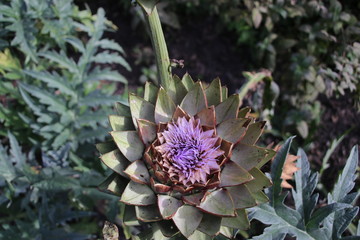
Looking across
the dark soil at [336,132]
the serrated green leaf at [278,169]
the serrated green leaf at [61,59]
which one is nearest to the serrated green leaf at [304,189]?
the serrated green leaf at [278,169]

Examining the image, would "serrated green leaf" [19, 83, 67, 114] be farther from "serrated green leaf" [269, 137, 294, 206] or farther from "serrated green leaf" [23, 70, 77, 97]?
"serrated green leaf" [269, 137, 294, 206]

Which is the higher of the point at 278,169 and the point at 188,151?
the point at 188,151

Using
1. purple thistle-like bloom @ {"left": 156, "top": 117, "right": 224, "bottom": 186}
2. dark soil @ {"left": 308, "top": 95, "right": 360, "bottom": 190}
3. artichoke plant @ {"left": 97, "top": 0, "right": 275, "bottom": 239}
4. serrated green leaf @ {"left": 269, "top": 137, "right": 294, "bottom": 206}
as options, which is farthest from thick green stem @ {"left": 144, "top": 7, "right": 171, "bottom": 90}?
dark soil @ {"left": 308, "top": 95, "right": 360, "bottom": 190}

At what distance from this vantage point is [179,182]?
0.84 metres

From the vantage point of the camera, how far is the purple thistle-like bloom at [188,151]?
849mm

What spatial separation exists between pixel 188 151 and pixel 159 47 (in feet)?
0.75

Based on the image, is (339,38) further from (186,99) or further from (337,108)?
(186,99)

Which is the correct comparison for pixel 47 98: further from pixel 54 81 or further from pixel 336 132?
pixel 336 132

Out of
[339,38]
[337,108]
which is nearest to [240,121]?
[339,38]

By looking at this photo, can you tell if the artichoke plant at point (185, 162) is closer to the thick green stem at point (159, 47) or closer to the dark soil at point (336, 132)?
the thick green stem at point (159, 47)

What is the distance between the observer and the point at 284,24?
1927 mm

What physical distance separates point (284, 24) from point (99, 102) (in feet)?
3.18

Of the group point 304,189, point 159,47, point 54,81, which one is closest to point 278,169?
point 304,189

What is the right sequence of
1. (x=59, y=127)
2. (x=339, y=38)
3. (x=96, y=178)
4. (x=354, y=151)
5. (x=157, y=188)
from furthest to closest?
(x=339, y=38) → (x=59, y=127) → (x=96, y=178) → (x=354, y=151) → (x=157, y=188)
